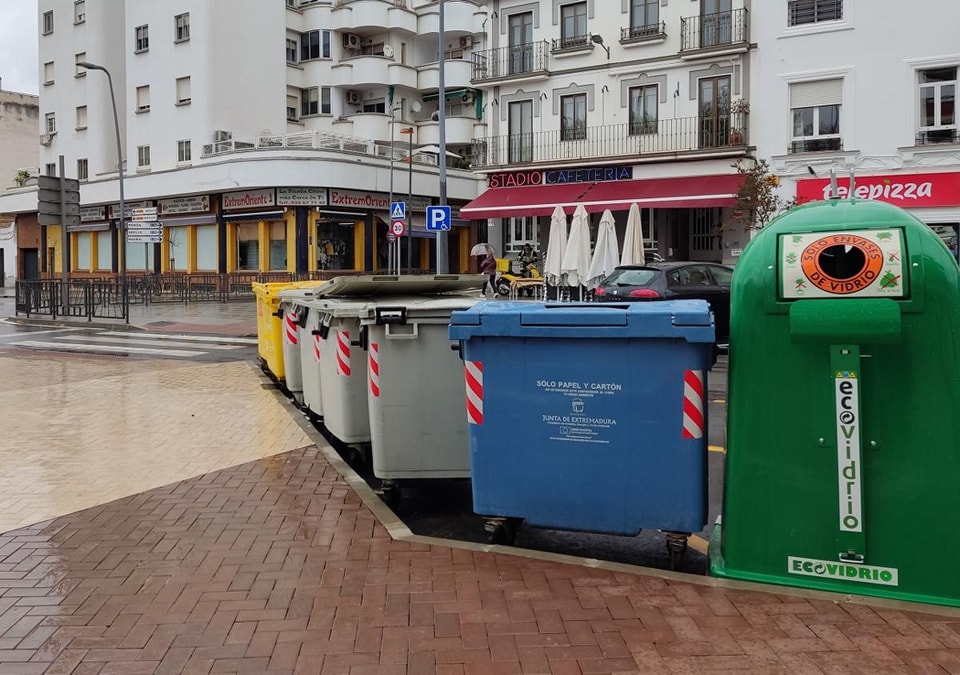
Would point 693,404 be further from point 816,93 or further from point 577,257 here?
point 816,93

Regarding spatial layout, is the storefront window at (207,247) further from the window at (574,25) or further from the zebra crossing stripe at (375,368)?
the zebra crossing stripe at (375,368)

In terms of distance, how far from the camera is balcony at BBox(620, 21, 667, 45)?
28828mm

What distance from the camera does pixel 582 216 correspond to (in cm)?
2169

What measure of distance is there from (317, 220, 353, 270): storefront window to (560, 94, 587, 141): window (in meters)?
13.3

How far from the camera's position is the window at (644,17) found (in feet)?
95.8

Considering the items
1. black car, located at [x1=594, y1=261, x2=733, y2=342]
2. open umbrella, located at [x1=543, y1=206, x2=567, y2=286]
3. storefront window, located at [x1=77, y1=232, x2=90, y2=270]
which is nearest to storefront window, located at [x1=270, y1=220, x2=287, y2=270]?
storefront window, located at [x1=77, y1=232, x2=90, y2=270]

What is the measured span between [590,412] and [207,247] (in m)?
40.4

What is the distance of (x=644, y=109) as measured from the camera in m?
29.7

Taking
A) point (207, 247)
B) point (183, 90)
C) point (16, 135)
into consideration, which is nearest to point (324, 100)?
point (183, 90)

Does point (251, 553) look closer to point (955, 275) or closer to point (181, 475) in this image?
point (181, 475)

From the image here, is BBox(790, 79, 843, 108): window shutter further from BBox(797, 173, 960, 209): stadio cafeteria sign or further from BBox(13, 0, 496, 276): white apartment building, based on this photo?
BBox(13, 0, 496, 276): white apartment building

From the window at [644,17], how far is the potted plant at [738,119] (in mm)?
4021

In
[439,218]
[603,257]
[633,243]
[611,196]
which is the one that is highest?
[611,196]

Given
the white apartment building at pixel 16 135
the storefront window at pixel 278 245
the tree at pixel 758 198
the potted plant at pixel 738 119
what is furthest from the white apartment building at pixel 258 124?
the tree at pixel 758 198
